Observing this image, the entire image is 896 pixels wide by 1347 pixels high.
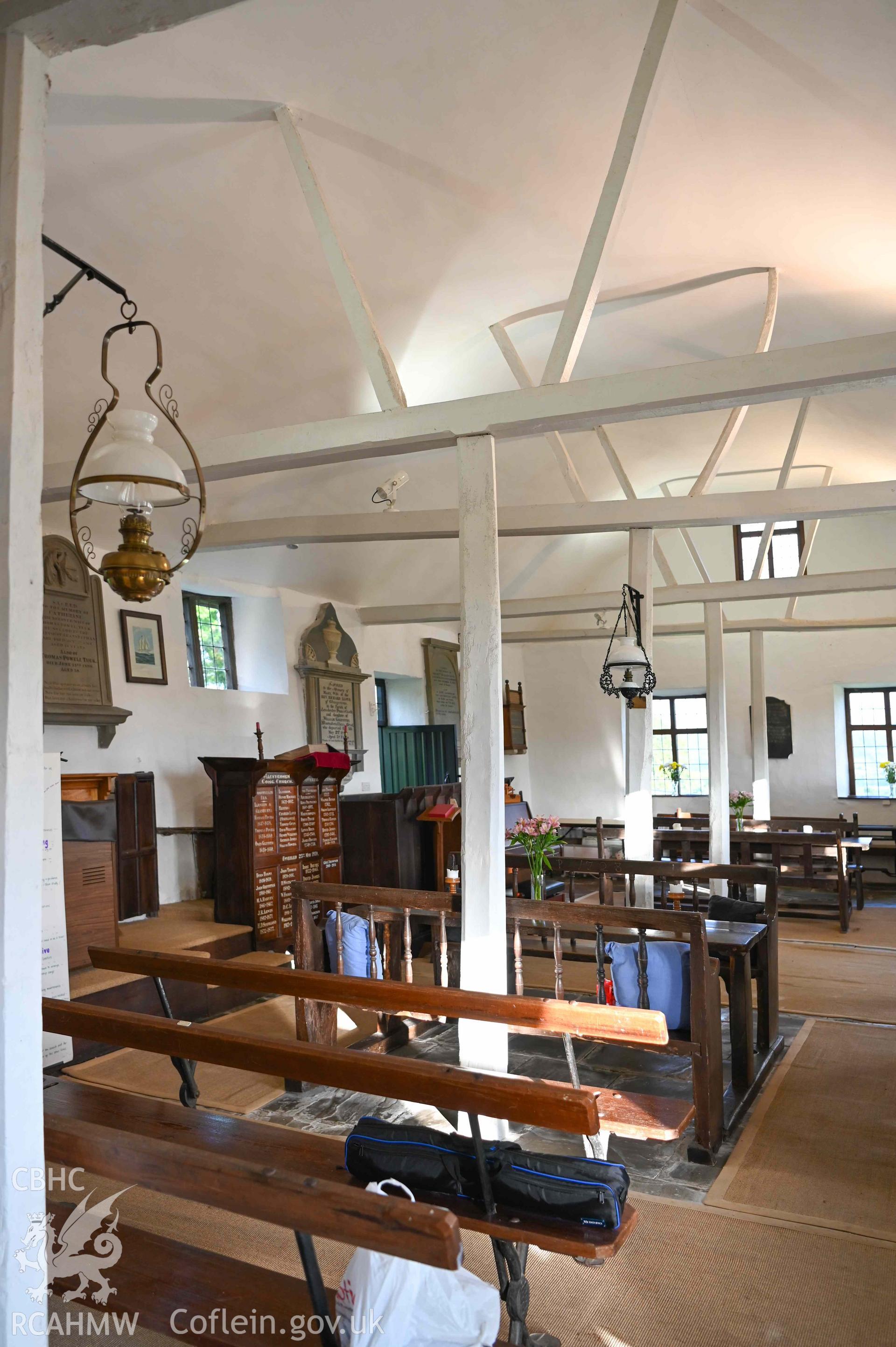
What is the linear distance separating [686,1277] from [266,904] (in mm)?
4493

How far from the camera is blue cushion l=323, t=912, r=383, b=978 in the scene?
455 cm

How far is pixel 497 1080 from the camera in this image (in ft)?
6.91

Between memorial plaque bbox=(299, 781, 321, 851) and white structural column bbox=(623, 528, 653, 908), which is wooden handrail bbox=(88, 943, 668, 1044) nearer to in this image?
white structural column bbox=(623, 528, 653, 908)

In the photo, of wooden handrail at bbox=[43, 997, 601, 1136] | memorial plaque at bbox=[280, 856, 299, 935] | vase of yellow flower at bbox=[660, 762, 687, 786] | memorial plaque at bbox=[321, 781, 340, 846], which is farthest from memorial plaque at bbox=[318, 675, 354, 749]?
wooden handrail at bbox=[43, 997, 601, 1136]

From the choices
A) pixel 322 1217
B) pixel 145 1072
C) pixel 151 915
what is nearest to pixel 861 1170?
pixel 322 1217

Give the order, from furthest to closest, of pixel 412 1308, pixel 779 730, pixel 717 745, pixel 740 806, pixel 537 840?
pixel 779 730, pixel 740 806, pixel 717 745, pixel 537 840, pixel 412 1308

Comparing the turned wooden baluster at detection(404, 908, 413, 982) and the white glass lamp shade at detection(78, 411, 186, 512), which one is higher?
the white glass lamp shade at detection(78, 411, 186, 512)

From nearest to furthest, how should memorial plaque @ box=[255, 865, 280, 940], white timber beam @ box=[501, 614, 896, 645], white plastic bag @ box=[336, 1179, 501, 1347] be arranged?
white plastic bag @ box=[336, 1179, 501, 1347], memorial plaque @ box=[255, 865, 280, 940], white timber beam @ box=[501, 614, 896, 645]

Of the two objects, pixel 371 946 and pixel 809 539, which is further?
pixel 809 539

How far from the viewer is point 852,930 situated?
8.33 meters

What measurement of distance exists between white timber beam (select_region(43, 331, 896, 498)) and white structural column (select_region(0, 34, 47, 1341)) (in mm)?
2208

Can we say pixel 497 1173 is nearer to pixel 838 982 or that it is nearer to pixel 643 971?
pixel 643 971

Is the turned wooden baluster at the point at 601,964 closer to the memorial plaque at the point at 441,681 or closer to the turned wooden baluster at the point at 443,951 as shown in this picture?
the turned wooden baluster at the point at 443,951

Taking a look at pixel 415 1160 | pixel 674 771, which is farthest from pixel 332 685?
pixel 415 1160
